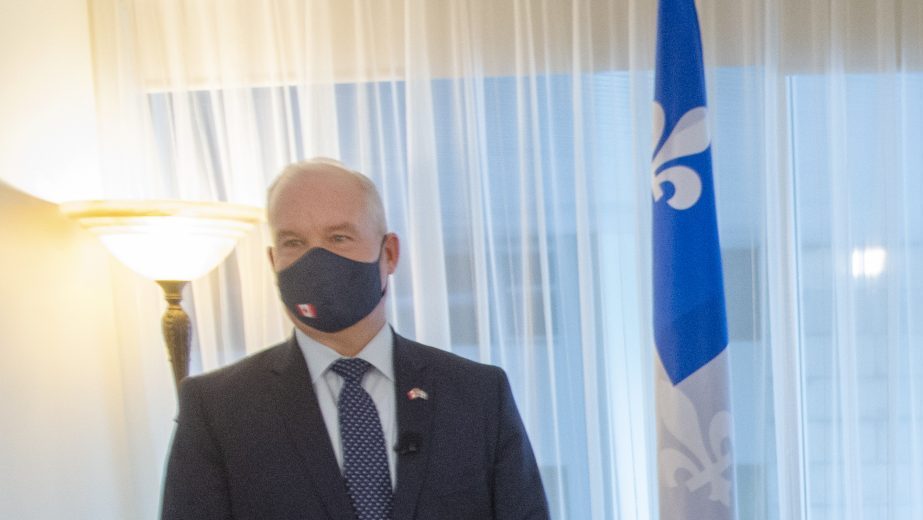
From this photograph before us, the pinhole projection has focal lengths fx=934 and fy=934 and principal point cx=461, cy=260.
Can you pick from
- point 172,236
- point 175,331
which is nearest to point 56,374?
point 175,331

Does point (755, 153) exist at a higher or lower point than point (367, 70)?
lower

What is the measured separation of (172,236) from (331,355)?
950 millimetres

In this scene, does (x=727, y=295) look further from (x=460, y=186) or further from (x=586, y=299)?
(x=460, y=186)

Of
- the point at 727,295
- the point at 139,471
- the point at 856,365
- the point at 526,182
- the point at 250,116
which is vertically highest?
the point at 250,116

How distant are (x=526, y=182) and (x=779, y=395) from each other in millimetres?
1023

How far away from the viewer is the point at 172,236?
248cm

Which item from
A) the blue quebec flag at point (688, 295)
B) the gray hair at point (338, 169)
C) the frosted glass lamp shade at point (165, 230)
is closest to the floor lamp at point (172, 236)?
the frosted glass lamp shade at point (165, 230)

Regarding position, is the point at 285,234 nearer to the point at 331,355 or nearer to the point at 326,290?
the point at 326,290

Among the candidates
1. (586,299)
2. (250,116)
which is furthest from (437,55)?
(586,299)

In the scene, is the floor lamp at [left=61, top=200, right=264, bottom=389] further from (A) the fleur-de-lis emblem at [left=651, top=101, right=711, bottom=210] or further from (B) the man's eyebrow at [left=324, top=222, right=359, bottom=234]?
(A) the fleur-de-lis emblem at [left=651, top=101, right=711, bottom=210]

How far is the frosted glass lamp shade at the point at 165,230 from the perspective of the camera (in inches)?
95.3

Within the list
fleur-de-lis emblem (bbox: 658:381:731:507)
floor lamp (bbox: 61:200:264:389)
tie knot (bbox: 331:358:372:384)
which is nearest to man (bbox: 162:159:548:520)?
tie knot (bbox: 331:358:372:384)

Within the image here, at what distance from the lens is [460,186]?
293 cm

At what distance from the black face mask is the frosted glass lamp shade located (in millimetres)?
853
